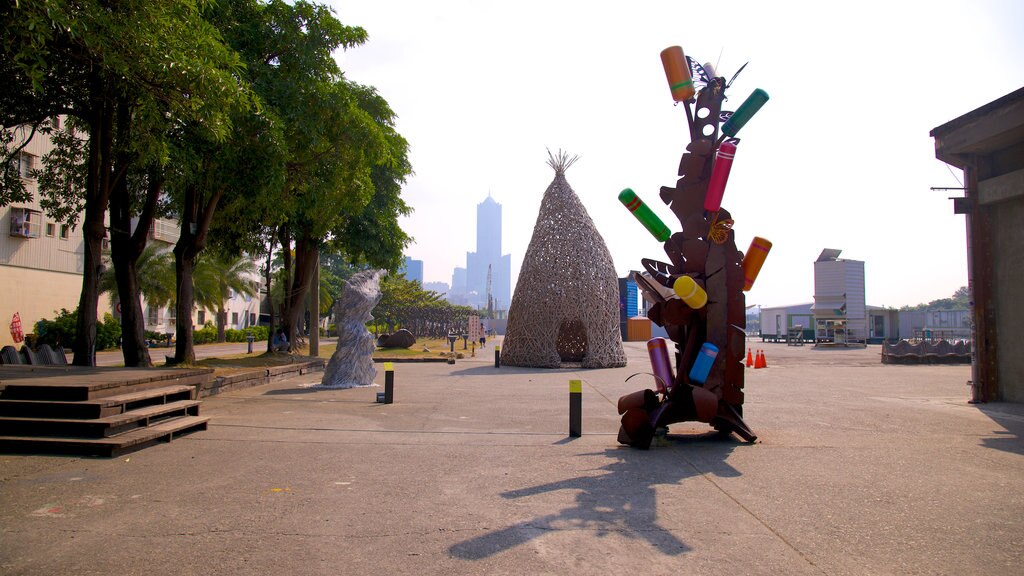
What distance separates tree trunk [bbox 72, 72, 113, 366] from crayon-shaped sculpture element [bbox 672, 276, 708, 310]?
9.97m

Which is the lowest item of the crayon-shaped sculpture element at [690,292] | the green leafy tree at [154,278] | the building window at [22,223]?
the crayon-shaped sculpture element at [690,292]

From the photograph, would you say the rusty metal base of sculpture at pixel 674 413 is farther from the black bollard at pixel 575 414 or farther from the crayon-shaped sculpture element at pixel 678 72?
the crayon-shaped sculpture element at pixel 678 72

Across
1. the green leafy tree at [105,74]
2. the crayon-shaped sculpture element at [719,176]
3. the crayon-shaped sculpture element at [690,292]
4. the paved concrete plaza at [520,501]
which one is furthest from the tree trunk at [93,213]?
the crayon-shaped sculpture element at [719,176]

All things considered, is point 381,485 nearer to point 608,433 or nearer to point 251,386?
point 608,433

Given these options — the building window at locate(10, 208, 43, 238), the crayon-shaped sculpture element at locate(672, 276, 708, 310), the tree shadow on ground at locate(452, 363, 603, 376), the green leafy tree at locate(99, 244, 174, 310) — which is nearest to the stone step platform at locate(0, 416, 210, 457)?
the crayon-shaped sculpture element at locate(672, 276, 708, 310)

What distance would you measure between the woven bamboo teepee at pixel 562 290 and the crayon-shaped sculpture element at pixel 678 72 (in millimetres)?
13421

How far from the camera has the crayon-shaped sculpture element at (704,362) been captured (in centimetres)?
772

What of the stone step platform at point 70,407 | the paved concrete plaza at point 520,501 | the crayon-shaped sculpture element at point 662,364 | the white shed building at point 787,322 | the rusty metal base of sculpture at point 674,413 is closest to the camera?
the paved concrete plaza at point 520,501

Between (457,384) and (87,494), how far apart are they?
1096 centimetres

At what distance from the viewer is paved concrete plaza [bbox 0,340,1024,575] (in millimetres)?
3982

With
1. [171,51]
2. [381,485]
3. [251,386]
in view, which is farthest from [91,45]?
[251,386]

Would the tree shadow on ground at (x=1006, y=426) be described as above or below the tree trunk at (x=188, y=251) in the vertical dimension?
below

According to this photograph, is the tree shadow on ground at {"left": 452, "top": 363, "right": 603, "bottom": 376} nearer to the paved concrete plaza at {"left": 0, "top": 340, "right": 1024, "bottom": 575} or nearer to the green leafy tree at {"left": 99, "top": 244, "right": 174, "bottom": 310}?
the paved concrete plaza at {"left": 0, "top": 340, "right": 1024, "bottom": 575}

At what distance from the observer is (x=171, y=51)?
338 inches
